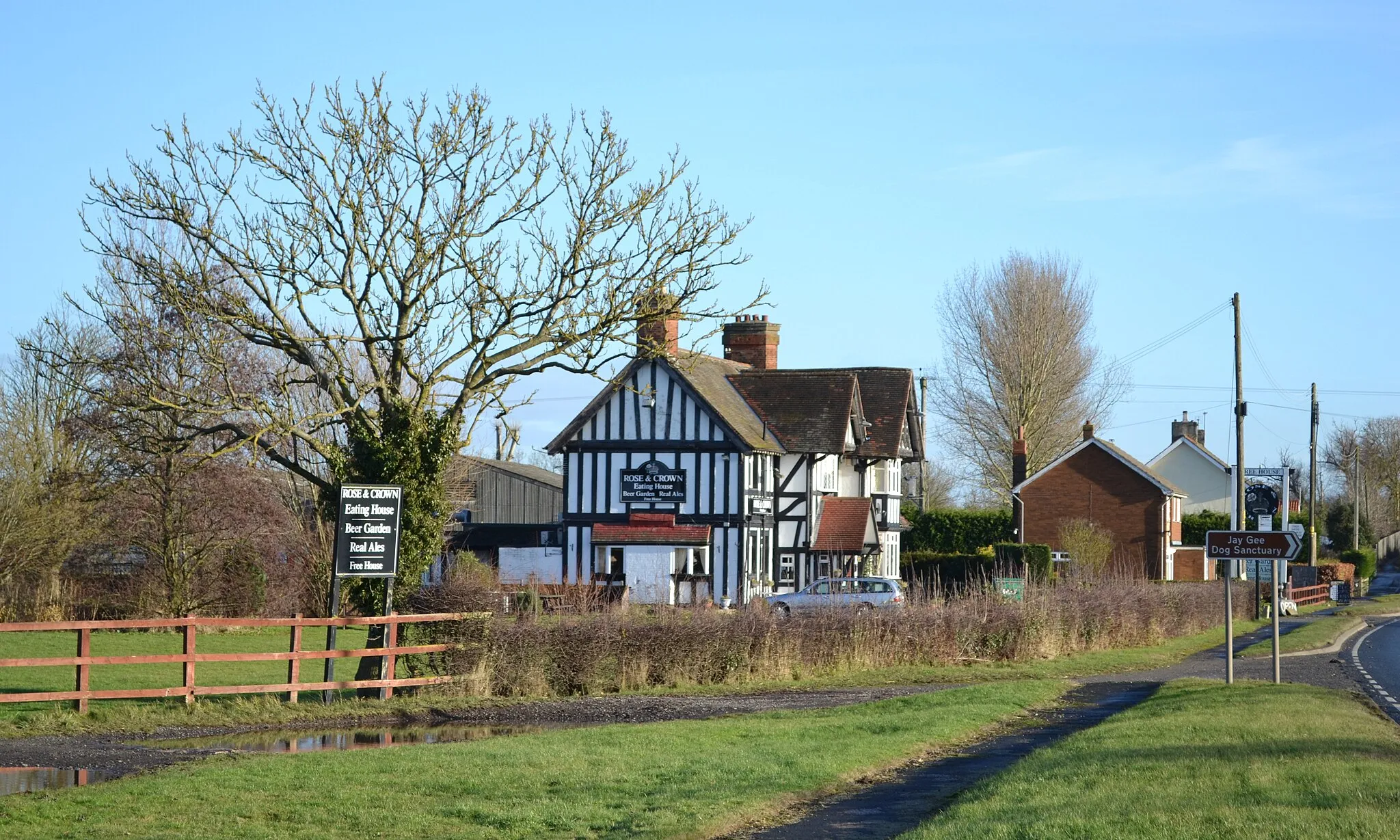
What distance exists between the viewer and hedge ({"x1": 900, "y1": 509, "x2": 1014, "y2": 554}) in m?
66.0

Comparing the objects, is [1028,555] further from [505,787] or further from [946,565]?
[505,787]

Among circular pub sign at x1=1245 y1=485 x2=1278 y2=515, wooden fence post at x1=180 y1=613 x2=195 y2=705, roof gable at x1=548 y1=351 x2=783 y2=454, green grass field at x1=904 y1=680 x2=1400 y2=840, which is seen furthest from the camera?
circular pub sign at x1=1245 y1=485 x2=1278 y2=515

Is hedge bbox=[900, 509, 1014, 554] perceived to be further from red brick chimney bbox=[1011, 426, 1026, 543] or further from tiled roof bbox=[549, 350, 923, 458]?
tiled roof bbox=[549, 350, 923, 458]

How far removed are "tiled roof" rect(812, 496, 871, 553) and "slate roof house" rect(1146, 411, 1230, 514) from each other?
3215cm

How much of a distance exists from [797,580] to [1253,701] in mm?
28605

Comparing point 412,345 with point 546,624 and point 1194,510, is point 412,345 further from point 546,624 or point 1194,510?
point 1194,510

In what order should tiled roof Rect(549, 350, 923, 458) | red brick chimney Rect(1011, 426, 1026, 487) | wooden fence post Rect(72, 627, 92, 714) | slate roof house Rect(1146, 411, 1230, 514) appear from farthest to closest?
slate roof house Rect(1146, 411, 1230, 514) → red brick chimney Rect(1011, 426, 1026, 487) → tiled roof Rect(549, 350, 923, 458) → wooden fence post Rect(72, 627, 92, 714)

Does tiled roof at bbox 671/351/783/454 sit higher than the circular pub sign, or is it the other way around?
tiled roof at bbox 671/351/783/454

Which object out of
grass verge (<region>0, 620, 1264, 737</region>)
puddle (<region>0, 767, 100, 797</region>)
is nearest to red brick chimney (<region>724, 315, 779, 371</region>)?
grass verge (<region>0, 620, 1264, 737</region>)

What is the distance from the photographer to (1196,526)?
67375 mm

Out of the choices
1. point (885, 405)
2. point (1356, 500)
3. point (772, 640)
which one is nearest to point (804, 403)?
point (885, 405)

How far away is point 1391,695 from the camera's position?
2353cm

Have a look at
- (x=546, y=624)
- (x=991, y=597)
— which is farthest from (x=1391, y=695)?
(x=546, y=624)

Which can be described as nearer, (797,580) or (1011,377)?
(797,580)
